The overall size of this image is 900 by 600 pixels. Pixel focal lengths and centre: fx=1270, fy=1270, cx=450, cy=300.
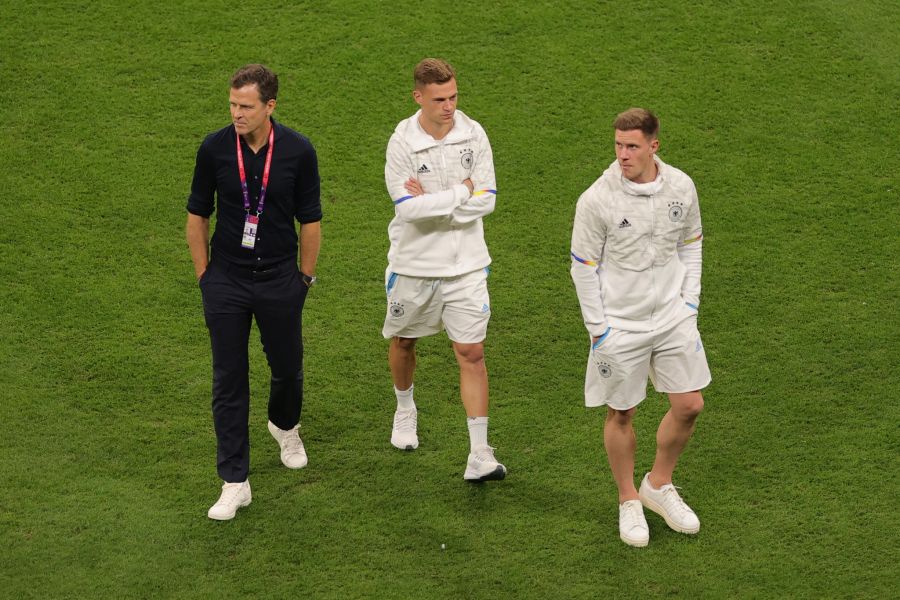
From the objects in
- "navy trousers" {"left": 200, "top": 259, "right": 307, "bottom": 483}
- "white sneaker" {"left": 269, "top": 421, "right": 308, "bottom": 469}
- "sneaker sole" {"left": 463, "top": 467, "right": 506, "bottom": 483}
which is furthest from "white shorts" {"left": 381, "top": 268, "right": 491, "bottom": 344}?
"white sneaker" {"left": 269, "top": 421, "right": 308, "bottom": 469}

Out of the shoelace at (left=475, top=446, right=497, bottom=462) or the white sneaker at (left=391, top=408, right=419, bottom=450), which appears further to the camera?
the white sneaker at (left=391, top=408, right=419, bottom=450)

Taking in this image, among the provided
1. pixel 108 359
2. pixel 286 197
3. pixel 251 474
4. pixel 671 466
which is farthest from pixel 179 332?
pixel 671 466

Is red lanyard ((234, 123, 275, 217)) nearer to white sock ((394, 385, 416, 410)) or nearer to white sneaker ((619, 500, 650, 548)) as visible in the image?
white sock ((394, 385, 416, 410))

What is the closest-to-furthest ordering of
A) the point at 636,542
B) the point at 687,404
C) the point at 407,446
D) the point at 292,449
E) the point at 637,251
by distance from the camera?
the point at 637,251, the point at 687,404, the point at 636,542, the point at 292,449, the point at 407,446

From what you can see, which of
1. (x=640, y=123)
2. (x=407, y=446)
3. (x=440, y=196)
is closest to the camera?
(x=640, y=123)

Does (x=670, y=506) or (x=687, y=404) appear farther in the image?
(x=670, y=506)

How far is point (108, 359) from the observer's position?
686cm

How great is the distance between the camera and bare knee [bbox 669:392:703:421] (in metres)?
5.45

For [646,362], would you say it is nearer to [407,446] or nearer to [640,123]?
[640,123]

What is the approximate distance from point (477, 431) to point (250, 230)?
1.44 metres

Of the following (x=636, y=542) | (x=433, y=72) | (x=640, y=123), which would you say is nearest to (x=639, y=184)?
(x=640, y=123)

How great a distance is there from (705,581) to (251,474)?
2216mm

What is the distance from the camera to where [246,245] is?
5.55m

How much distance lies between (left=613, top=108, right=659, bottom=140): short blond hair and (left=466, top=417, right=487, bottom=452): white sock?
160 centimetres
